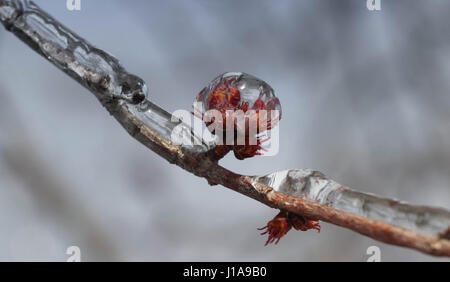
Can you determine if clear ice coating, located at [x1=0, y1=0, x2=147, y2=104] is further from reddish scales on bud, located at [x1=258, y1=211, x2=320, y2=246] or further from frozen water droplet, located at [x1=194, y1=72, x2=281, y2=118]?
reddish scales on bud, located at [x1=258, y1=211, x2=320, y2=246]

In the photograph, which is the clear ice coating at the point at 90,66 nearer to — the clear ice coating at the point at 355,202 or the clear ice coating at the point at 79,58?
the clear ice coating at the point at 79,58

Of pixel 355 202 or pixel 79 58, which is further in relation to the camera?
pixel 79 58

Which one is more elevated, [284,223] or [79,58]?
[79,58]

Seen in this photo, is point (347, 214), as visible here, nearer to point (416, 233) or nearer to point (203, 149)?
point (416, 233)

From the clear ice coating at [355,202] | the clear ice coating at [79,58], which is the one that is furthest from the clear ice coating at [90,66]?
the clear ice coating at [355,202]

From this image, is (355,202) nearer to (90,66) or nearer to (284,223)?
(284,223)

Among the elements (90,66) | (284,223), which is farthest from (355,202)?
(90,66)

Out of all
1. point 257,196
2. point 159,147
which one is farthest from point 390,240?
point 159,147

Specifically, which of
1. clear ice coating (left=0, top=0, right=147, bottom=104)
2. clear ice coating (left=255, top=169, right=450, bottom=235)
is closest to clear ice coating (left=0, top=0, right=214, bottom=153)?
clear ice coating (left=0, top=0, right=147, bottom=104)
